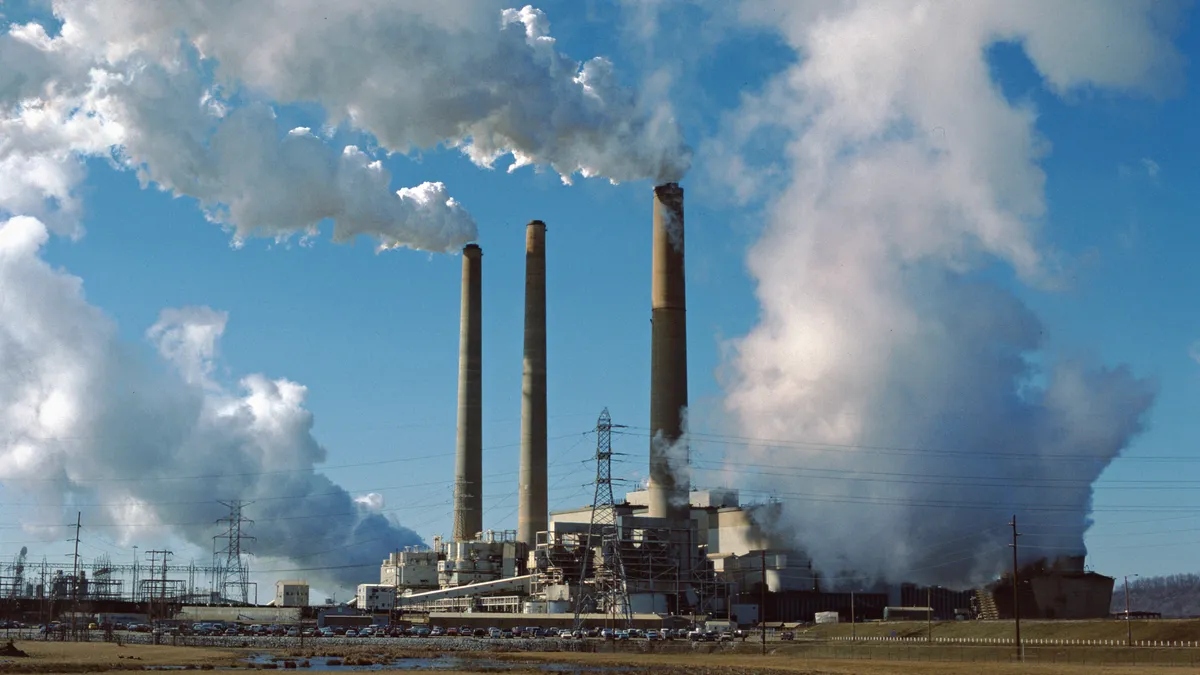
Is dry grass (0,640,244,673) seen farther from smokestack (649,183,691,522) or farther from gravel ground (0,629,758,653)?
smokestack (649,183,691,522)

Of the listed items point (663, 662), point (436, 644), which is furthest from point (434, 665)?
point (436, 644)

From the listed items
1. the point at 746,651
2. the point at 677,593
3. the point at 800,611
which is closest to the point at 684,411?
the point at 677,593

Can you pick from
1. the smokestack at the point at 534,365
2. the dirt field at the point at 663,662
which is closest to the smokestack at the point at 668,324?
the smokestack at the point at 534,365

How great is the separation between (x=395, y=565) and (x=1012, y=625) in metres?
99.9

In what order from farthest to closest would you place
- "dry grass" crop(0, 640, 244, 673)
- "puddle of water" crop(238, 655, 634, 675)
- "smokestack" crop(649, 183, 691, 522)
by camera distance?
"smokestack" crop(649, 183, 691, 522) < "puddle of water" crop(238, 655, 634, 675) < "dry grass" crop(0, 640, 244, 673)

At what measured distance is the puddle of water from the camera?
70.1 meters

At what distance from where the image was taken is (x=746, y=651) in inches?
3691

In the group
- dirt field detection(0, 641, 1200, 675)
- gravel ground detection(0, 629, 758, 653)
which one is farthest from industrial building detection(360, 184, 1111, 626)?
dirt field detection(0, 641, 1200, 675)

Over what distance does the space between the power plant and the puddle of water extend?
45429 millimetres

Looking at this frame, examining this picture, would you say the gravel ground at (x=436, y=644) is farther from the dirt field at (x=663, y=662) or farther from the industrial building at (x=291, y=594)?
the industrial building at (x=291, y=594)

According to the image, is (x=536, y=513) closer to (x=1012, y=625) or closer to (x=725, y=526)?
(x=725, y=526)

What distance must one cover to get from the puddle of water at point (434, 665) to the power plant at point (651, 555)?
45.4 metres

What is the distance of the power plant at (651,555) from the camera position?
424 feet

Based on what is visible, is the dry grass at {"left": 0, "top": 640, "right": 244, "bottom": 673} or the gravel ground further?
the gravel ground
